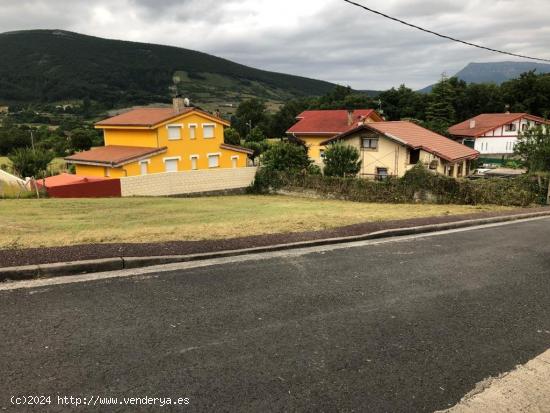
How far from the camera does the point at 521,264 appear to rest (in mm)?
8844

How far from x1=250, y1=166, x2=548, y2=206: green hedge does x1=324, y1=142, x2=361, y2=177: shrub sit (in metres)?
3.06

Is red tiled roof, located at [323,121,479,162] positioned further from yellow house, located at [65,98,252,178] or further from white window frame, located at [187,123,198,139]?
white window frame, located at [187,123,198,139]

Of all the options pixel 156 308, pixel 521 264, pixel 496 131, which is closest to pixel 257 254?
pixel 156 308

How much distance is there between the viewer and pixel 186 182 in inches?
1093

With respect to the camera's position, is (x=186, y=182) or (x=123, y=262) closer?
(x=123, y=262)

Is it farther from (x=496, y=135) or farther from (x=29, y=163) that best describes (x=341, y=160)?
(x=496, y=135)

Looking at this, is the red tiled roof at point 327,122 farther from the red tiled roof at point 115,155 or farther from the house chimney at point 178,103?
the red tiled roof at point 115,155

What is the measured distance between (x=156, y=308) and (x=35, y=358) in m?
1.64

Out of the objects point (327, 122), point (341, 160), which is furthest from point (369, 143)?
point (327, 122)

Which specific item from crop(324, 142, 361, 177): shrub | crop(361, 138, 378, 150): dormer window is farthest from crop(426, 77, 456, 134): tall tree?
crop(324, 142, 361, 177): shrub

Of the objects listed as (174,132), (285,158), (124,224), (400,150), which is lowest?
(124,224)

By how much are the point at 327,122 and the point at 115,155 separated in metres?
29.6

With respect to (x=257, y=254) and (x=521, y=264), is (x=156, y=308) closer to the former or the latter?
(x=257, y=254)

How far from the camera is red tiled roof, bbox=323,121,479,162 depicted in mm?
31609
